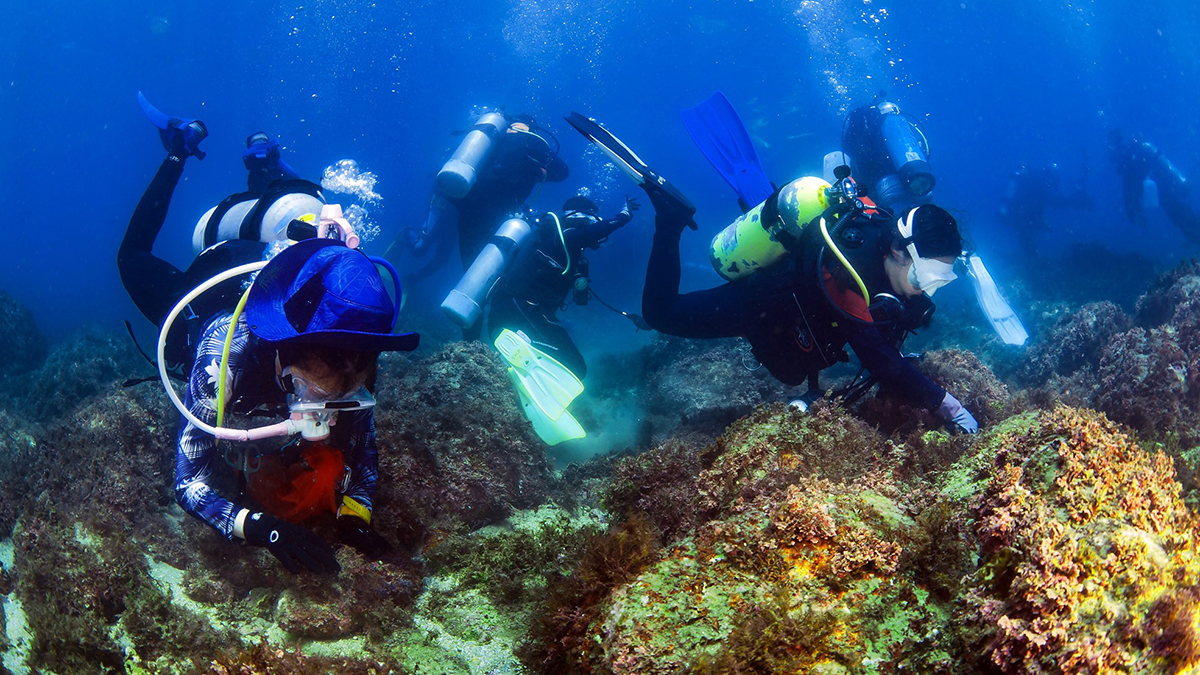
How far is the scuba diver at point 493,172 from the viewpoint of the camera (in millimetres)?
11688

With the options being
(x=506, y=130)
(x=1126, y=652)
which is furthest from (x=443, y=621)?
(x=506, y=130)

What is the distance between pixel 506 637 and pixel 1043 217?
29.2 meters

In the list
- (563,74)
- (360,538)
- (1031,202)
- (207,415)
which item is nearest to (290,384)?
(207,415)

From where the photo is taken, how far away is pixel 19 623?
9.80ft

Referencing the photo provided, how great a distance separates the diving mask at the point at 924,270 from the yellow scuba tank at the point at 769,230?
83 centimetres

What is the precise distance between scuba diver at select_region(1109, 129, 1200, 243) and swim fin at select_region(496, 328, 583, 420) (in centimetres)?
2551

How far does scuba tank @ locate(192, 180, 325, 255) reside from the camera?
13.3 feet

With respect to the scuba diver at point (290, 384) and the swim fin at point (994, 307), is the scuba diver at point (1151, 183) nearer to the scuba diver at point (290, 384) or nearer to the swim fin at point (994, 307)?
the swim fin at point (994, 307)

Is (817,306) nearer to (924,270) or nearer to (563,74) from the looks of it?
(924,270)

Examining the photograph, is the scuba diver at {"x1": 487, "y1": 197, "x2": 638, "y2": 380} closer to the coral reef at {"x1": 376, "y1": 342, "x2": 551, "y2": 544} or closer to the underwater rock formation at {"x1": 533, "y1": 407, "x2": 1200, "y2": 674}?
the coral reef at {"x1": 376, "y1": 342, "x2": 551, "y2": 544}

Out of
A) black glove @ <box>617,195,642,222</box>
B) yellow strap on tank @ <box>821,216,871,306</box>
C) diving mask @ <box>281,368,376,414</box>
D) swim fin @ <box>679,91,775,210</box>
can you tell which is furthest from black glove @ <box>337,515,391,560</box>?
black glove @ <box>617,195,642,222</box>

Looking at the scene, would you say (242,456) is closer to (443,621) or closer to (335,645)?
(335,645)

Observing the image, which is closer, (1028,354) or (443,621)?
(443,621)

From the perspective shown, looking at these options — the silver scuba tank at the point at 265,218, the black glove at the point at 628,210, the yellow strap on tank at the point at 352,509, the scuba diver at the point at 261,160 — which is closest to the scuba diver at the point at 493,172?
the black glove at the point at 628,210
